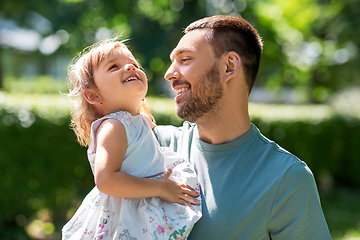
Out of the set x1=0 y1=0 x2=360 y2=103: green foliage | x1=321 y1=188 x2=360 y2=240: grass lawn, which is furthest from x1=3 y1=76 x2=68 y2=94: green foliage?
x1=321 y1=188 x2=360 y2=240: grass lawn

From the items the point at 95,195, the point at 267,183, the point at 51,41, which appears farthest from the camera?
the point at 51,41

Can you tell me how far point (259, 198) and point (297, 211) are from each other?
189 millimetres

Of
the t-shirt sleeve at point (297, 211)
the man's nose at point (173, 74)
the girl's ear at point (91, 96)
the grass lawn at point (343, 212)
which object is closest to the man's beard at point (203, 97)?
the man's nose at point (173, 74)

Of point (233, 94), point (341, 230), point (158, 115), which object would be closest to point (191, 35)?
point (233, 94)

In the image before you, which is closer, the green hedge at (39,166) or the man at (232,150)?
the man at (232,150)

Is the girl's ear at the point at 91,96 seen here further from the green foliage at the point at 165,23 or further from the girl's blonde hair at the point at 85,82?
the green foliage at the point at 165,23

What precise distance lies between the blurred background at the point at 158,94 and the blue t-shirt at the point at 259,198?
1577mm

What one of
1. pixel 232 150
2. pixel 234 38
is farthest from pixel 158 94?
pixel 232 150

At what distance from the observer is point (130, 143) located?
167 cm

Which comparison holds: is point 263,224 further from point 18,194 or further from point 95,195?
point 18,194

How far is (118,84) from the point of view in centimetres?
176

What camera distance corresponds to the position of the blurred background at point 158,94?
465 cm

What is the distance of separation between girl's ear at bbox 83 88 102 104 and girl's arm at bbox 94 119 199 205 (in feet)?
0.60

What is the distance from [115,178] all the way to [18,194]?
146 inches
